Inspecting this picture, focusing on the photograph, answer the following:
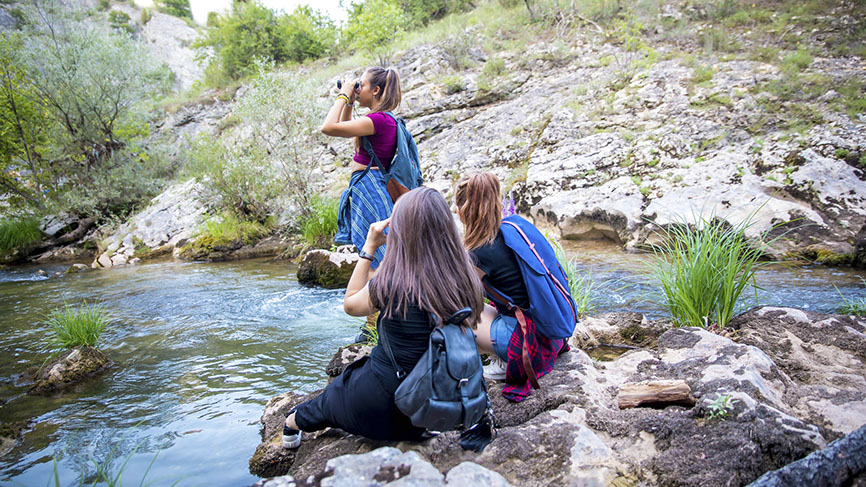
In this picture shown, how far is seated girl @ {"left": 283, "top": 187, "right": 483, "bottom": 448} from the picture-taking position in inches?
77.1

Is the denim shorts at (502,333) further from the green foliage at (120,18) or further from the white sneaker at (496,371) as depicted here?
the green foliage at (120,18)

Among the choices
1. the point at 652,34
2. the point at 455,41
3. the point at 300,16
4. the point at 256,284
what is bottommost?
the point at 256,284

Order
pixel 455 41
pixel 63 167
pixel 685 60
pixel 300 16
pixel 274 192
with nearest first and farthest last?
pixel 685 60 → pixel 274 192 → pixel 63 167 → pixel 455 41 → pixel 300 16

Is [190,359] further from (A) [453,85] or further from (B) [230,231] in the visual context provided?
(A) [453,85]

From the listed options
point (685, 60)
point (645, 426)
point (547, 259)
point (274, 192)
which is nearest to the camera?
point (645, 426)

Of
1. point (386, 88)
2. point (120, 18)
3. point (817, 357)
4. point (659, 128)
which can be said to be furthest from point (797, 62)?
point (120, 18)

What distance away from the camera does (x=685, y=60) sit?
10500 millimetres

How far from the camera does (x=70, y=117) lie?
1363 centimetres

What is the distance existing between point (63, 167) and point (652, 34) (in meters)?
18.7

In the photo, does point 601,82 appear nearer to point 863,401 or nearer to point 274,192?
point 274,192

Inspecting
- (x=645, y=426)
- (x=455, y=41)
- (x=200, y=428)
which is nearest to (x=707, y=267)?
(x=645, y=426)

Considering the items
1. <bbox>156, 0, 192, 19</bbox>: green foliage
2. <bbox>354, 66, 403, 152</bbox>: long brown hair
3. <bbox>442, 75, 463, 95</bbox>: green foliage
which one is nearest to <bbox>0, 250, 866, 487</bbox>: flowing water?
<bbox>354, 66, 403, 152</bbox>: long brown hair

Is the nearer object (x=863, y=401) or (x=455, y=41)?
(x=863, y=401)

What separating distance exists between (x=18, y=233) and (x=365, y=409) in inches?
630
